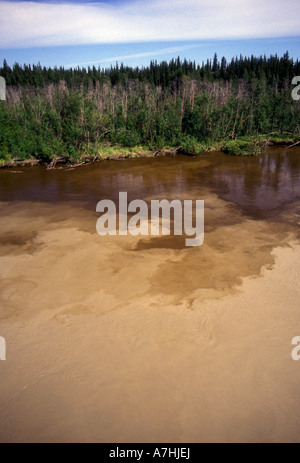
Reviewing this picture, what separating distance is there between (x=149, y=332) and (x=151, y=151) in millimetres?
20922

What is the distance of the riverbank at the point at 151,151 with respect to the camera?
69.8 feet

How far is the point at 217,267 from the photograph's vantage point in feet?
25.7

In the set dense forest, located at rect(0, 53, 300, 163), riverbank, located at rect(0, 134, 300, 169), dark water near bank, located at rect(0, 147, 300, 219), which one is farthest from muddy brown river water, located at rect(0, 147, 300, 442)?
dense forest, located at rect(0, 53, 300, 163)

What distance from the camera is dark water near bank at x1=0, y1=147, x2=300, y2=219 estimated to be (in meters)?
13.9

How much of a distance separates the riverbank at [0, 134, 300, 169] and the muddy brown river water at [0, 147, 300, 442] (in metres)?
11.3

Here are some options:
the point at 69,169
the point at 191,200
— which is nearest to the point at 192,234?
the point at 191,200

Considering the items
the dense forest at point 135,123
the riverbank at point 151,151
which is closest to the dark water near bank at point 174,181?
the riverbank at point 151,151

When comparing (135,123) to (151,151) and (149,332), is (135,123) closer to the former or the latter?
(151,151)

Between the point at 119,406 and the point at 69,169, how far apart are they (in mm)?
18156

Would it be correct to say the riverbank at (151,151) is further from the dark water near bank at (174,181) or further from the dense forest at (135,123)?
the dark water near bank at (174,181)

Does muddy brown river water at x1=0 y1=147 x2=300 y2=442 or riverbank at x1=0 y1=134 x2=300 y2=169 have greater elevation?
riverbank at x1=0 y1=134 x2=300 y2=169

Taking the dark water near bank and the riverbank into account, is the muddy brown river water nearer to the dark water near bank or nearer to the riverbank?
the dark water near bank

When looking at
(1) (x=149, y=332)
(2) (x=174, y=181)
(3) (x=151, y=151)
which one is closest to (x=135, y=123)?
(3) (x=151, y=151)
